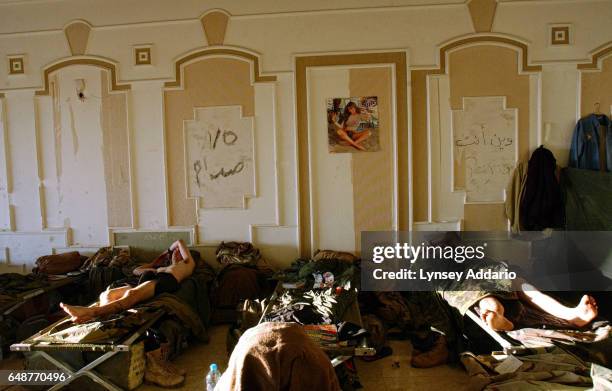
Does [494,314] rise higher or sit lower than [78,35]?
lower

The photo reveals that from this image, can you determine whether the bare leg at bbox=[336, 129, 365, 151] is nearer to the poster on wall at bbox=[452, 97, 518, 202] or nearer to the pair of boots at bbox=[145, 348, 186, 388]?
the poster on wall at bbox=[452, 97, 518, 202]

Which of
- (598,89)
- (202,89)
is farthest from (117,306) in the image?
(598,89)

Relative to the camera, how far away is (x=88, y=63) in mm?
4129

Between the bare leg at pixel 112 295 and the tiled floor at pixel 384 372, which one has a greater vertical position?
the bare leg at pixel 112 295

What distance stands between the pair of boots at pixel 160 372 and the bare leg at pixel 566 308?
2603 mm

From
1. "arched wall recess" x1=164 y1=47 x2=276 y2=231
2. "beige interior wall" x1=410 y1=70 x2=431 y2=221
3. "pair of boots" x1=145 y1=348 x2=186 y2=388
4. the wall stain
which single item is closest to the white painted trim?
"arched wall recess" x1=164 y1=47 x2=276 y2=231

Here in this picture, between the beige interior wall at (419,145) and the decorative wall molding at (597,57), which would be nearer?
the decorative wall molding at (597,57)

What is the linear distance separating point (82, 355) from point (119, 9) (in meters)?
3.43

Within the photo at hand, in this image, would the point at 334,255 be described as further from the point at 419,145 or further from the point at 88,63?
the point at 88,63

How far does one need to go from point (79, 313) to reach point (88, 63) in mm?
2768

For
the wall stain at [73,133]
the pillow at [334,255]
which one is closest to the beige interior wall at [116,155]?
the wall stain at [73,133]

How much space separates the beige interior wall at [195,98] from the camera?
402 centimetres

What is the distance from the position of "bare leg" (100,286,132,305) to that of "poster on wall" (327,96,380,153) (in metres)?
2.33

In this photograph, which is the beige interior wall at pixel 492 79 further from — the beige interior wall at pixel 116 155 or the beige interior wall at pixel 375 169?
the beige interior wall at pixel 116 155
